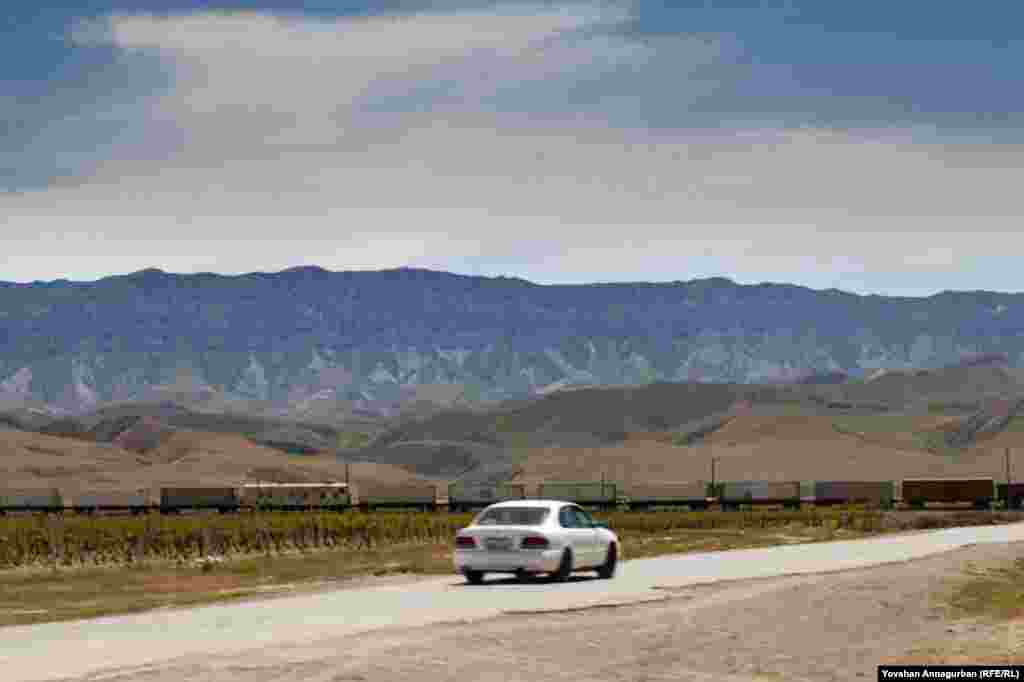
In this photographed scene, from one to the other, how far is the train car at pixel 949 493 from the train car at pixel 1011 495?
2.26ft

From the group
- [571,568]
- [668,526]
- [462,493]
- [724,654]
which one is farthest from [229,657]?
[462,493]

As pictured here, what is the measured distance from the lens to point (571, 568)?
33.4m

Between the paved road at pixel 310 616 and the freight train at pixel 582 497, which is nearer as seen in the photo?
the paved road at pixel 310 616

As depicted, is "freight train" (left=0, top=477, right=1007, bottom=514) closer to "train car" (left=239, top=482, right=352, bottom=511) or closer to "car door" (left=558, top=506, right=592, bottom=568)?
"train car" (left=239, top=482, right=352, bottom=511)

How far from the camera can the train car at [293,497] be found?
336ft

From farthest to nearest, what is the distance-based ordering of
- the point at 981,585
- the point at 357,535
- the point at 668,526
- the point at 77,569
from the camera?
1. the point at 668,526
2. the point at 357,535
3. the point at 77,569
4. the point at 981,585

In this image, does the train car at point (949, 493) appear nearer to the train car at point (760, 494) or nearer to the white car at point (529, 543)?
the train car at point (760, 494)

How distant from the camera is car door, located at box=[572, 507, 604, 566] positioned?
34188mm

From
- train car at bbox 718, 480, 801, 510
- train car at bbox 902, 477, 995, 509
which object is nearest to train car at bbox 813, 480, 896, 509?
train car at bbox 902, 477, 995, 509

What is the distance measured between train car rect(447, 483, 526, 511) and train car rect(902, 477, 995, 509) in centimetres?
2069

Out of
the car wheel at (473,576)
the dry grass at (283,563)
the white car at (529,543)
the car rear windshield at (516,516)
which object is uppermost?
the car rear windshield at (516,516)

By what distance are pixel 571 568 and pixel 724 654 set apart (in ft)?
40.5

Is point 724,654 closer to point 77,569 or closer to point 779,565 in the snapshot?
point 779,565

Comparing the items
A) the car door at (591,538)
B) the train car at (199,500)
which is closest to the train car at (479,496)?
the train car at (199,500)
